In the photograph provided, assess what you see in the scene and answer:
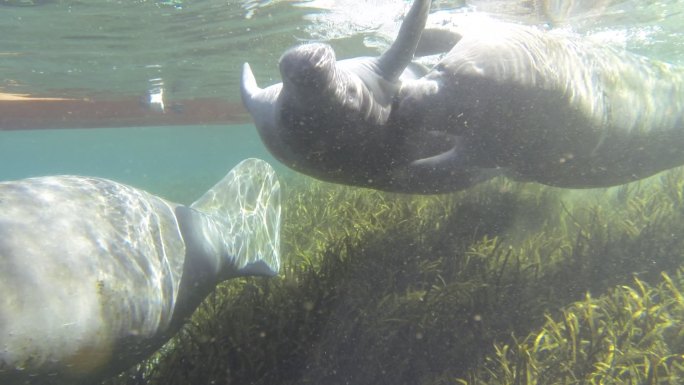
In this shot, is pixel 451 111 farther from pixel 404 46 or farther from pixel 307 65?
pixel 307 65

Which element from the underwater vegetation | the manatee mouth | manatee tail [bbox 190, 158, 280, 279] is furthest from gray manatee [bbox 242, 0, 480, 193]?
manatee tail [bbox 190, 158, 280, 279]

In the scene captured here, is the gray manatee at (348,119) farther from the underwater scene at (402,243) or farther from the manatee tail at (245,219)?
the manatee tail at (245,219)

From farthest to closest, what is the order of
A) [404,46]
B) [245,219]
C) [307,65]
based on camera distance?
1. [245,219]
2. [404,46]
3. [307,65]

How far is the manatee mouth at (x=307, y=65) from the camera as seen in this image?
2.91m

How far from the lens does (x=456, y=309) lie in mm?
5184

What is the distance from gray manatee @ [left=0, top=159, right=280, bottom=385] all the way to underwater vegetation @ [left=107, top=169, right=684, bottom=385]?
790 millimetres

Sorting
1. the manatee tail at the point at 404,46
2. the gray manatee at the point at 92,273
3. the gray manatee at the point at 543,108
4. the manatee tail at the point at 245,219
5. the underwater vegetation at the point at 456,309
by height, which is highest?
the manatee tail at the point at 404,46

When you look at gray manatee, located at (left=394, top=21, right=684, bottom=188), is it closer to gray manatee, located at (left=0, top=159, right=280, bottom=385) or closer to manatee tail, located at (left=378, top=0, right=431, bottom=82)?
manatee tail, located at (left=378, top=0, right=431, bottom=82)

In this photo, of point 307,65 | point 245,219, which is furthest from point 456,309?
point 307,65

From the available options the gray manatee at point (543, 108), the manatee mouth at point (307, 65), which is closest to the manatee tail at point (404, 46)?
the gray manatee at point (543, 108)

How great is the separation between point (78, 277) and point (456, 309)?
412 cm

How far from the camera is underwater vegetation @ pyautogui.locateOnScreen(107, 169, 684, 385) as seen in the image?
4.49 meters

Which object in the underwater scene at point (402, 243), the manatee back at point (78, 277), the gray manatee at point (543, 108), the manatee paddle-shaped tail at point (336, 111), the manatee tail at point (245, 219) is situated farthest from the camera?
the manatee tail at point (245, 219)

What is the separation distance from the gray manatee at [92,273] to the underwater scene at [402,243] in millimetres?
19
